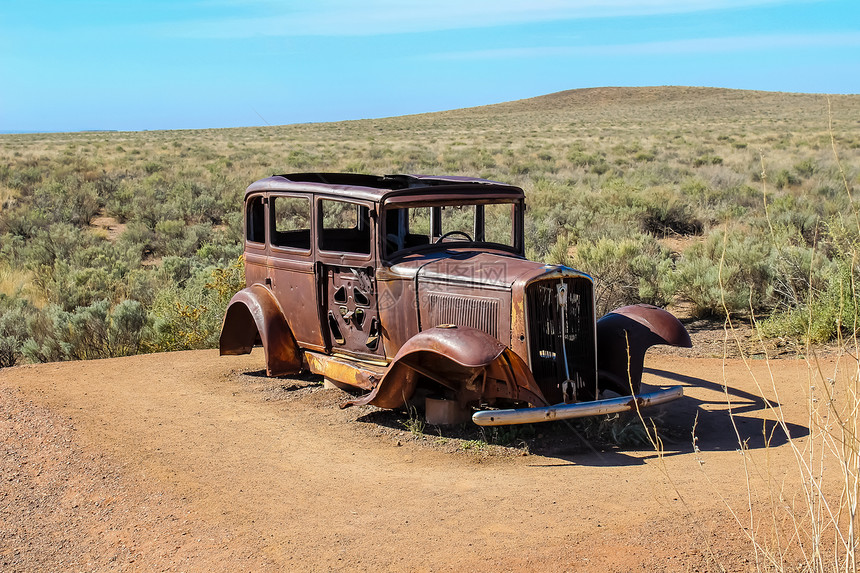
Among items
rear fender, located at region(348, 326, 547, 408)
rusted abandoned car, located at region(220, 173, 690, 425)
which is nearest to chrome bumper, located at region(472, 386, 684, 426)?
rusted abandoned car, located at region(220, 173, 690, 425)

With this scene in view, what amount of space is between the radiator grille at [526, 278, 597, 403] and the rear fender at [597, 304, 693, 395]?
401mm

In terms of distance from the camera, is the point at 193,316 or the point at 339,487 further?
the point at 193,316

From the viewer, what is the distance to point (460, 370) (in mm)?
6125

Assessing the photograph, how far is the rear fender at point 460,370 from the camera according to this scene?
5.57 m

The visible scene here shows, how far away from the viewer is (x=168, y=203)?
21328 millimetres

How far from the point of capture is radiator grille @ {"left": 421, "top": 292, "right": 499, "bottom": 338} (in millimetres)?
6008

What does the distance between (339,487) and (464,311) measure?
1652 millimetres

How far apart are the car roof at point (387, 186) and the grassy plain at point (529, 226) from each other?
2062 millimetres

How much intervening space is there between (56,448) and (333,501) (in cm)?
252

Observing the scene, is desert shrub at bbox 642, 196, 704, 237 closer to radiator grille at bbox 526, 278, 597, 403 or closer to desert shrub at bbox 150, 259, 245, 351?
desert shrub at bbox 150, 259, 245, 351


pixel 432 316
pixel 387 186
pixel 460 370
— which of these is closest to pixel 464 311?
pixel 432 316

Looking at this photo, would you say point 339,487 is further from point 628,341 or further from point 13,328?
point 13,328

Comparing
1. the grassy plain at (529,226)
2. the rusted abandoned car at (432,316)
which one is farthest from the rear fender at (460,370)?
the grassy plain at (529,226)

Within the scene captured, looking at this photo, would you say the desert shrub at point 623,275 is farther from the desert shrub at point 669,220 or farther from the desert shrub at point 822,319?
the desert shrub at point 669,220
